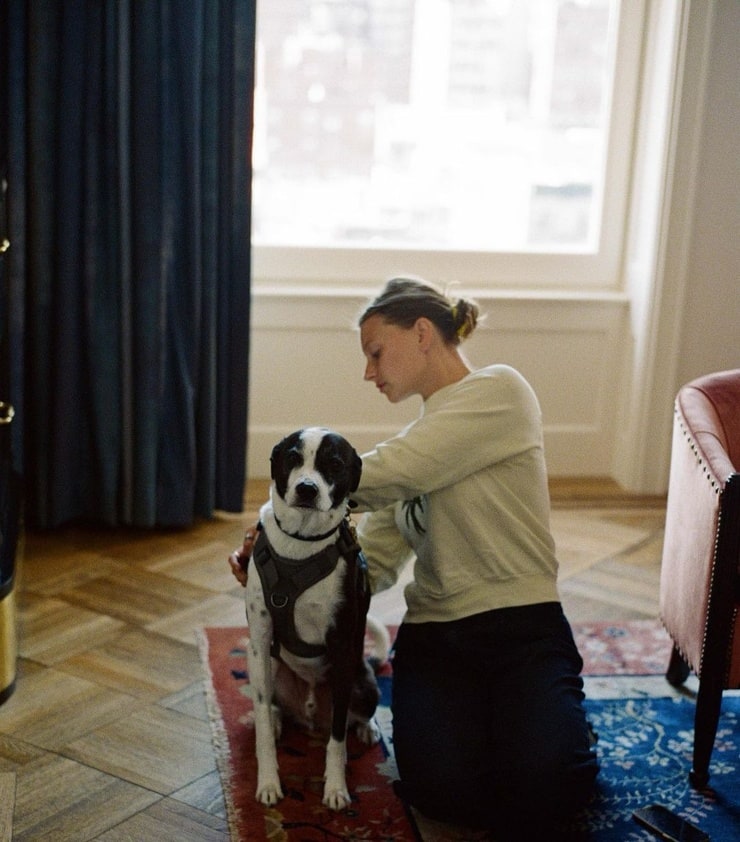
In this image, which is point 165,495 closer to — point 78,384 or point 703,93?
point 78,384

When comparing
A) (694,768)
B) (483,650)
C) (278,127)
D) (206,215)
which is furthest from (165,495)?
(694,768)

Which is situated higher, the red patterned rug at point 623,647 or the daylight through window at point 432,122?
the daylight through window at point 432,122

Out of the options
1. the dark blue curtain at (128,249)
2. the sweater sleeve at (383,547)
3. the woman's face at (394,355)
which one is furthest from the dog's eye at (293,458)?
the dark blue curtain at (128,249)

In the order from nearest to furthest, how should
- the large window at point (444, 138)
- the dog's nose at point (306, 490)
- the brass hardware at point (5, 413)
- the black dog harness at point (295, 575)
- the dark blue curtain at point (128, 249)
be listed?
the dog's nose at point (306, 490), the black dog harness at point (295, 575), the brass hardware at point (5, 413), the dark blue curtain at point (128, 249), the large window at point (444, 138)

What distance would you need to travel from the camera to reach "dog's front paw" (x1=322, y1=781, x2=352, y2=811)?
6.33 ft

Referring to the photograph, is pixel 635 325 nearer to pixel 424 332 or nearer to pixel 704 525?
pixel 704 525

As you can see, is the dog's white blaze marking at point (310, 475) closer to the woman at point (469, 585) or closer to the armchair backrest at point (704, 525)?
the woman at point (469, 585)

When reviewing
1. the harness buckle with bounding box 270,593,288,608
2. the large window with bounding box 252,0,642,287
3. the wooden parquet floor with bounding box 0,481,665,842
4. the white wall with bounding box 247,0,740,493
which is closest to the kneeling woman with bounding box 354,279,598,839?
the harness buckle with bounding box 270,593,288,608

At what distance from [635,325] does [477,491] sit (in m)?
1.99

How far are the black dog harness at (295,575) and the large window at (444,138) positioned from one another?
199 centimetres

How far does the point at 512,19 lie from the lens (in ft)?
12.2

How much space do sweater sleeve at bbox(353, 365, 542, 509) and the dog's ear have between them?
6cm

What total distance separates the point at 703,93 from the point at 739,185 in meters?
0.32

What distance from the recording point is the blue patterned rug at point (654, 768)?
6.29 feet
